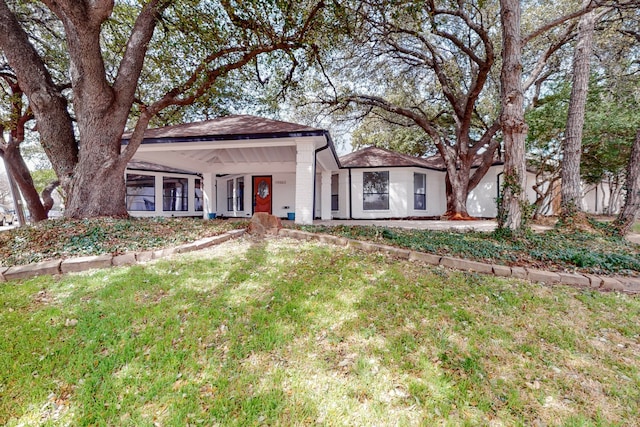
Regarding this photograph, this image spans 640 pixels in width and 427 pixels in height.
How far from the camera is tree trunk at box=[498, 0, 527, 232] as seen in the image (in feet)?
17.7

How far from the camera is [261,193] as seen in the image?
13336 mm

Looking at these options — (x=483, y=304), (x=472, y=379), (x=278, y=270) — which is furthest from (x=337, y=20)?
(x=472, y=379)

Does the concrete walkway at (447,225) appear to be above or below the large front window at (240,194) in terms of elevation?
below

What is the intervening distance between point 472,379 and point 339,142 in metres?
18.2

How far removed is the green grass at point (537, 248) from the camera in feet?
13.4

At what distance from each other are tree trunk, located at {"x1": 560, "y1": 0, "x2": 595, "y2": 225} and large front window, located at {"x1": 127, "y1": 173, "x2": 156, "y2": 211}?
15.3 m

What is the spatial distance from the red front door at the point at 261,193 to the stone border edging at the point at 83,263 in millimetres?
8616

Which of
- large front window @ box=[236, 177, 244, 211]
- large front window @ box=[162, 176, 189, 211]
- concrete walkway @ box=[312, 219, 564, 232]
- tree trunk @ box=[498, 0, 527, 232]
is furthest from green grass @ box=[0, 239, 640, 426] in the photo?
large front window @ box=[162, 176, 189, 211]

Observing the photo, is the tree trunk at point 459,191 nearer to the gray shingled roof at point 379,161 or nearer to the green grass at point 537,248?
the gray shingled roof at point 379,161

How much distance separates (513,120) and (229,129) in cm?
687

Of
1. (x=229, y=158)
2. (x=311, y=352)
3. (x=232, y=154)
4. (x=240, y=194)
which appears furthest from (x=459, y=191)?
(x=311, y=352)

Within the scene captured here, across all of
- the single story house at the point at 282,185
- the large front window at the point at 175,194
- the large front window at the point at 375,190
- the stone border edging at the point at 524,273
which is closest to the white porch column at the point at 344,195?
the single story house at the point at 282,185

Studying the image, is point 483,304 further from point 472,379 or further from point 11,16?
point 11,16

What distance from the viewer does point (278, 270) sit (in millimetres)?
3729
